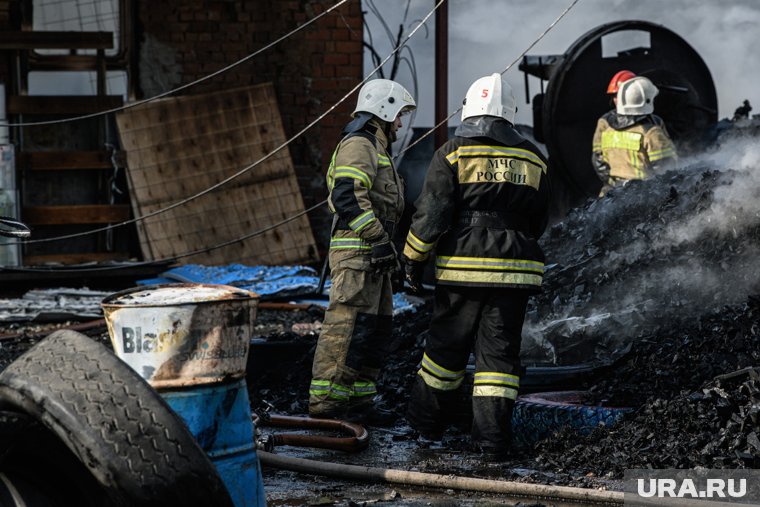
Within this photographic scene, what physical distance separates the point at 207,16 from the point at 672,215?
5.84 meters

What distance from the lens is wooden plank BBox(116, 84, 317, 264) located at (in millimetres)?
11672

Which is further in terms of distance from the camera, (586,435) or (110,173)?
(110,173)

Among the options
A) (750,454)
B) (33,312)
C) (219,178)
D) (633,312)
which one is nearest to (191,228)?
(219,178)

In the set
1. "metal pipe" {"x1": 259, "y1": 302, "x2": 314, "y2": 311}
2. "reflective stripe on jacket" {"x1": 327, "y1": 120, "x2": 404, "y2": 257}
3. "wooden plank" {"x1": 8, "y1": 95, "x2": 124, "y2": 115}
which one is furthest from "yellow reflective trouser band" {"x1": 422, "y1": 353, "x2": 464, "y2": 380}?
"wooden plank" {"x1": 8, "y1": 95, "x2": 124, "y2": 115}

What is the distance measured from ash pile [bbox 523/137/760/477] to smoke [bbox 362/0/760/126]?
185 inches

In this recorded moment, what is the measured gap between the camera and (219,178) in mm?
11852

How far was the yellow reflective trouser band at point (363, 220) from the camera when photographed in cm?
659

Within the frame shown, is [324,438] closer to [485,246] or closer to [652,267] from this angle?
[485,246]

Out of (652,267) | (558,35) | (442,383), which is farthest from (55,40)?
(442,383)

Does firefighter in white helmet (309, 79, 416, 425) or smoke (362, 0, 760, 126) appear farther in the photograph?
smoke (362, 0, 760, 126)

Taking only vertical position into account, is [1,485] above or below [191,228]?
below

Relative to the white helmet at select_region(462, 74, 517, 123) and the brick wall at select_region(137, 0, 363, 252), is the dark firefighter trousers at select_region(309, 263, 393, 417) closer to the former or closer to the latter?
the white helmet at select_region(462, 74, 517, 123)

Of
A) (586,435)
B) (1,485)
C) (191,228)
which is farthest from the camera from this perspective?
(191,228)

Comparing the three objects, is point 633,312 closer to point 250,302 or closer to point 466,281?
point 466,281
